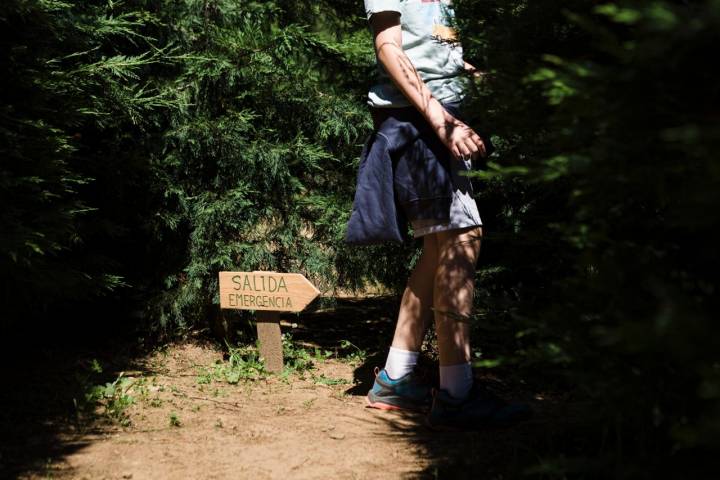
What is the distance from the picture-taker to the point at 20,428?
2941mm

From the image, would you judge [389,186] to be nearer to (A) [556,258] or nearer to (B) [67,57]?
(A) [556,258]

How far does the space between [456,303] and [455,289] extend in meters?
0.05

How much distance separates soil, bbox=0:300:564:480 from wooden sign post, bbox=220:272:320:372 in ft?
0.62

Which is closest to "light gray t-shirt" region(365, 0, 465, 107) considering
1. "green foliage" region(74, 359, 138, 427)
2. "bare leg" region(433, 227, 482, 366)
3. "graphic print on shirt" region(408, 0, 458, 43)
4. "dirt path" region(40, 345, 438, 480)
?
"graphic print on shirt" region(408, 0, 458, 43)

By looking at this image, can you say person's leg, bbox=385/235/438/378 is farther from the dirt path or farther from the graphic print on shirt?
the graphic print on shirt

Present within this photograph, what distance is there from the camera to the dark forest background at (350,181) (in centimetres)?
139

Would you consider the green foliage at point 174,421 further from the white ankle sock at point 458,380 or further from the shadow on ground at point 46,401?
the white ankle sock at point 458,380

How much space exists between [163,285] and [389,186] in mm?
1776

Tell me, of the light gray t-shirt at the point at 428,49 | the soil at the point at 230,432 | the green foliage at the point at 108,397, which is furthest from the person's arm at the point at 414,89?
the green foliage at the point at 108,397

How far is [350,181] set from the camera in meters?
4.21

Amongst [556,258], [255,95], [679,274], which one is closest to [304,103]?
[255,95]

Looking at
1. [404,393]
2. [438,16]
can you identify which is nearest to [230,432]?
[404,393]

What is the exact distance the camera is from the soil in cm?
249

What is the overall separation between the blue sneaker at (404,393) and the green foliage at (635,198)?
106 cm
